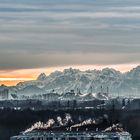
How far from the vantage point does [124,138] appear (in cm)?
19900

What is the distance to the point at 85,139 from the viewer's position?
198 meters

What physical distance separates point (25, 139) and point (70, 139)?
8.53 meters

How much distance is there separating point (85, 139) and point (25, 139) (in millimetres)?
11382

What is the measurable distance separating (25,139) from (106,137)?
51.0 feet

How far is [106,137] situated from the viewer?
643 ft

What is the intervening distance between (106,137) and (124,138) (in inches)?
186

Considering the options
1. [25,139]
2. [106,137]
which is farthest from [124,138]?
[25,139]

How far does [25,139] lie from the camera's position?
199 metres

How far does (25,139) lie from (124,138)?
61.3 feet

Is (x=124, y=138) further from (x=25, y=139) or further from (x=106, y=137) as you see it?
(x=25, y=139)

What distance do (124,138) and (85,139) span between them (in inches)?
294

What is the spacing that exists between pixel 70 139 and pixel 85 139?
3455mm
